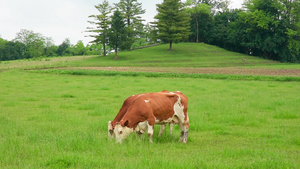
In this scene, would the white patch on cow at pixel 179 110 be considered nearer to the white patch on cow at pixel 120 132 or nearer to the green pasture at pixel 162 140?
the green pasture at pixel 162 140

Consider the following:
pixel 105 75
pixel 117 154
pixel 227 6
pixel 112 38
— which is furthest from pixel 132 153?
pixel 227 6

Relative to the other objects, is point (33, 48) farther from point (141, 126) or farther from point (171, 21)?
point (141, 126)

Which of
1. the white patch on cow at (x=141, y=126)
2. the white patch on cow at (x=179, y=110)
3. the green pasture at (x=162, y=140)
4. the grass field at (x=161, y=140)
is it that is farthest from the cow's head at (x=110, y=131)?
the white patch on cow at (x=179, y=110)

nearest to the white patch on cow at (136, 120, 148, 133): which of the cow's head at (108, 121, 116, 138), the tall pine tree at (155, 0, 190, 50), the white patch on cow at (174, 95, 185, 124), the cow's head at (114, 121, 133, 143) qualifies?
the cow's head at (114, 121, 133, 143)

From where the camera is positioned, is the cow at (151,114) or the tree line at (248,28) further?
the tree line at (248,28)

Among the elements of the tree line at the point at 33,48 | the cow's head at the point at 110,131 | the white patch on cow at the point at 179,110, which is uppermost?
the tree line at the point at 33,48

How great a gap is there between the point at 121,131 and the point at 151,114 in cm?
103

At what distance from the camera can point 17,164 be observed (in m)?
6.24

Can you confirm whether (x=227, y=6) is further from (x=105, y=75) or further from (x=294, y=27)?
(x=105, y=75)

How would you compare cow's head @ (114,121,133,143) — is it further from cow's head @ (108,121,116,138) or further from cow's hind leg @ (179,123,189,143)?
cow's hind leg @ (179,123,189,143)

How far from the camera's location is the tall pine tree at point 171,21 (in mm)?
75188

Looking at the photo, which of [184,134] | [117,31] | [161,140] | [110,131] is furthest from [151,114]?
[117,31]

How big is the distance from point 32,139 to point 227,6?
125 metres

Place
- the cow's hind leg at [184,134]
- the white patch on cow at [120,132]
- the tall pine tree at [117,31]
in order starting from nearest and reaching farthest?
1. the white patch on cow at [120,132]
2. the cow's hind leg at [184,134]
3. the tall pine tree at [117,31]
